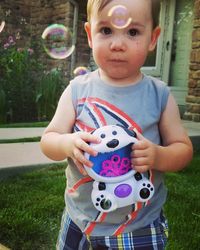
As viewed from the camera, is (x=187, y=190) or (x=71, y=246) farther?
(x=187, y=190)

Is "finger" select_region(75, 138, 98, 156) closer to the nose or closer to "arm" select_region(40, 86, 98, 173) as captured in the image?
"arm" select_region(40, 86, 98, 173)

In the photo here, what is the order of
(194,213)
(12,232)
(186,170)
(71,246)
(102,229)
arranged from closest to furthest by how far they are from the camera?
(102,229) < (71,246) < (12,232) < (194,213) < (186,170)

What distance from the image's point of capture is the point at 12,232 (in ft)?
7.23

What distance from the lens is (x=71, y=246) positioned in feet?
4.76

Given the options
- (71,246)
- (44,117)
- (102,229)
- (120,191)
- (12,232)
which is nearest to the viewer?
(120,191)

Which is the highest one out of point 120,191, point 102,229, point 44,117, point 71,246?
point 120,191

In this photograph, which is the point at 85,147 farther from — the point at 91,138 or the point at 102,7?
the point at 102,7

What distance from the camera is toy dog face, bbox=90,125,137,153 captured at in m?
1.17

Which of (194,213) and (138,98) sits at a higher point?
(138,98)

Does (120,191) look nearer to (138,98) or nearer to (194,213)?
(138,98)

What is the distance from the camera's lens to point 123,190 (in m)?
1.19

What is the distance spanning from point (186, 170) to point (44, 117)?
12.9ft

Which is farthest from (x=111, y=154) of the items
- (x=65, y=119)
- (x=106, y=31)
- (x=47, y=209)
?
(x=47, y=209)

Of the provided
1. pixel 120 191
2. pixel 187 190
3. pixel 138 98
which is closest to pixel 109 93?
pixel 138 98
